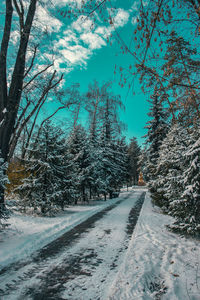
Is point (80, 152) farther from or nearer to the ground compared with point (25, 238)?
farther from the ground

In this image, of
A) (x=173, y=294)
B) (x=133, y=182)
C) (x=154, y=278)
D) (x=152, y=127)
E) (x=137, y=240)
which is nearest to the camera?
(x=173, y=294)

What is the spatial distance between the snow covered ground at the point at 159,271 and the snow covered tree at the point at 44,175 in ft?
19.4

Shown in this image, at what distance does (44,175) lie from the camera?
10.8m

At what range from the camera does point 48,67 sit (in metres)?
13.2

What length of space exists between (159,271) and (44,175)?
827 cm

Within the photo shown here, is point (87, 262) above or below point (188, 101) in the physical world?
below

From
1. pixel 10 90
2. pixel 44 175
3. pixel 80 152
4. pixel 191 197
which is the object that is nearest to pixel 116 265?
pixel 191 197

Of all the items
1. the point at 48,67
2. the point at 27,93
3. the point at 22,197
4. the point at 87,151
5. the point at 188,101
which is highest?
the point at 48,67

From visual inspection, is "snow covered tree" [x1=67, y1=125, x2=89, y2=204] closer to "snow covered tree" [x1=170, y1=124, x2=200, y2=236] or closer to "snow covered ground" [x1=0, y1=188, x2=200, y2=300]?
"snow covered ground" [x1=0, y1=188, x2=200, y2=300]

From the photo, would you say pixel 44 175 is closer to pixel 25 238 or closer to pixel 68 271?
pixel 25 238

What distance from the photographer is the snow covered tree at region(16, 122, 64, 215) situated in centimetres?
1012

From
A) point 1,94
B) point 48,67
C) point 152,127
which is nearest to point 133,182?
point 152,127

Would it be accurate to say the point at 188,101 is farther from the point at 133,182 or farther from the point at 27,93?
the point at 133,182

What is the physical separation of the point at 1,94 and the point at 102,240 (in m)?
6.42
